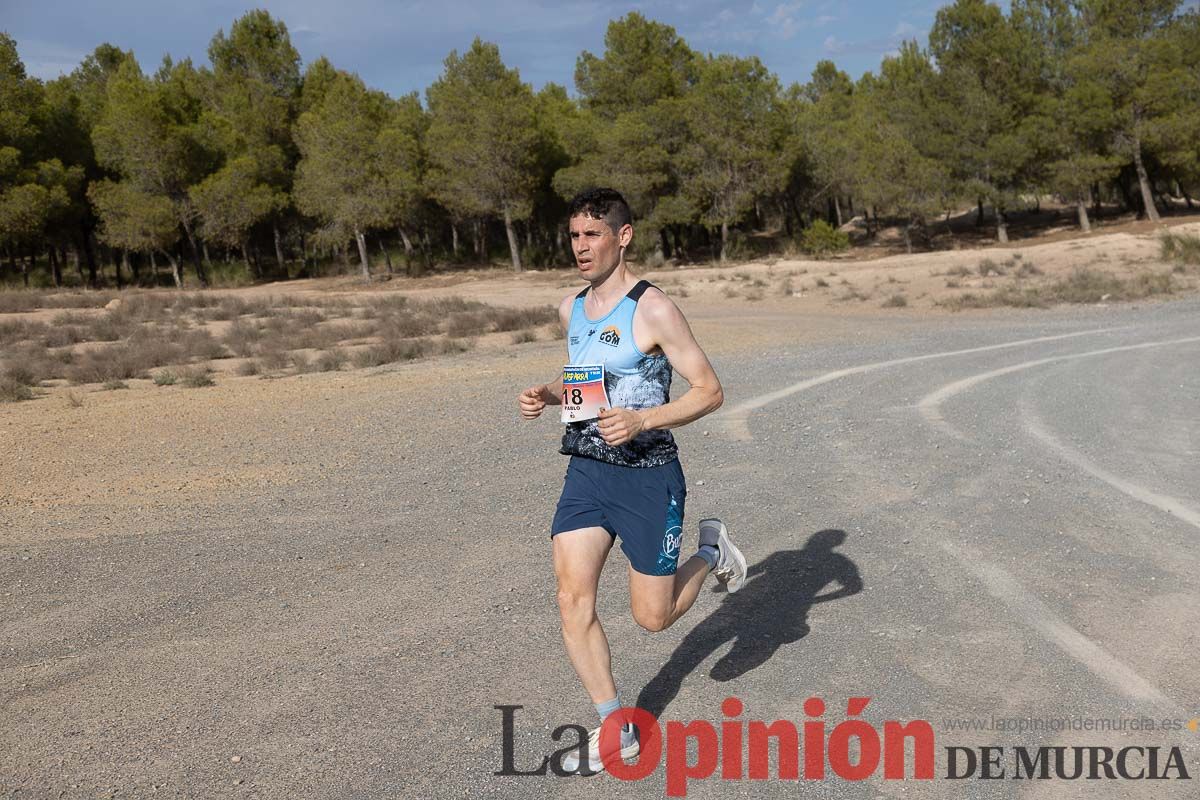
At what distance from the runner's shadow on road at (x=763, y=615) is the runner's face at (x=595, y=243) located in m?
1.71

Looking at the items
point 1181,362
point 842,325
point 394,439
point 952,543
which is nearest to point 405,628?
point 952,543

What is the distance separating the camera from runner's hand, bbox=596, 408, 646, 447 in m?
3.29

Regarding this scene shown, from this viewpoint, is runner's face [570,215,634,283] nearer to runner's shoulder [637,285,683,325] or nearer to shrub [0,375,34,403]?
runner's shoulder [637,285,683,325]

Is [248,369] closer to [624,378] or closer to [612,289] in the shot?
[612,289]

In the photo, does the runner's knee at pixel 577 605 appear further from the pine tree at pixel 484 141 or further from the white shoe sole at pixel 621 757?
the pine tree at pixel 484 141

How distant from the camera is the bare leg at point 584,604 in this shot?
3498 mm

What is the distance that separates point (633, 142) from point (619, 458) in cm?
4607

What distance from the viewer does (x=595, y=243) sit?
3592mm

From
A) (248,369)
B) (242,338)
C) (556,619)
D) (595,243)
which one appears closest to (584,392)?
(595,243)

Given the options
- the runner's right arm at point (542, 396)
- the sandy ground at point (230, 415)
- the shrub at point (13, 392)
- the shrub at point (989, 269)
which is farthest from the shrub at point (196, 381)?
the shrub at point (989, 269)

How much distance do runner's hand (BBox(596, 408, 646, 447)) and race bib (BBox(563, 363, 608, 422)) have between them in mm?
255

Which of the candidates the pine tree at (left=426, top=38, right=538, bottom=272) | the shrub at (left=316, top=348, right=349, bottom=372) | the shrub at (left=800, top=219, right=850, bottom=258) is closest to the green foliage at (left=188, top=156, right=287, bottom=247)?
the pine tree at (left=426, top=38, right=538, bottom=272)

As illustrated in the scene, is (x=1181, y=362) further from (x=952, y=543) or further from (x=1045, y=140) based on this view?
(x=1045, y=140)

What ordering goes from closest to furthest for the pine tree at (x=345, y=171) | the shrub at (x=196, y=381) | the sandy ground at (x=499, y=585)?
1. the sandy ground at (x=499, y=585)
2. the shrub at (x=196, y=381)
3. the pine tree at (x=345, y=171)
